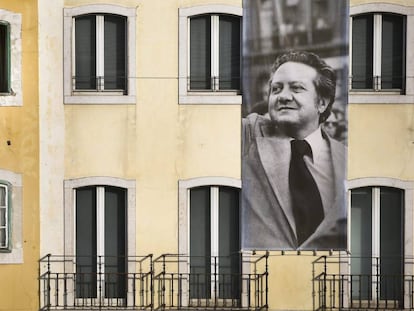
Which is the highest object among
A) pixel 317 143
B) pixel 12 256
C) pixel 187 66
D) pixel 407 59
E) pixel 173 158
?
pixel 407 59

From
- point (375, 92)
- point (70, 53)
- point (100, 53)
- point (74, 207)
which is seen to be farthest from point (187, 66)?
point (375, 92)

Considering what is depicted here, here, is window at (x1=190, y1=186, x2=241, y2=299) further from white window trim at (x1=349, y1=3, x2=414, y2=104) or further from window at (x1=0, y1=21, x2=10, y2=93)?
window at (x1=0, y1=21, x2=10, y2=93)

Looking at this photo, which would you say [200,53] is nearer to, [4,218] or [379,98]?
[379,98]

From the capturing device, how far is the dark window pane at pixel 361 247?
16172 mm

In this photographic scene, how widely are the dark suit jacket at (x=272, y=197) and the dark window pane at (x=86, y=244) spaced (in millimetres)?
2918

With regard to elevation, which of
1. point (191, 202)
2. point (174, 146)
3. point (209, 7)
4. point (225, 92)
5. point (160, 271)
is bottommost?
point (160, 271)

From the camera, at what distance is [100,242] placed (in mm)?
16312

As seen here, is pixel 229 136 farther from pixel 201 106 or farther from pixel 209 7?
pixel 209 7

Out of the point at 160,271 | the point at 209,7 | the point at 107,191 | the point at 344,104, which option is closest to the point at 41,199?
the point at 107,191

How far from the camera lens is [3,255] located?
52.3 feet

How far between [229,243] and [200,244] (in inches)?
21.7

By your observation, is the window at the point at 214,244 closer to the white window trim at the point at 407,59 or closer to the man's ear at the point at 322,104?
the man's ear at the point at 322,104

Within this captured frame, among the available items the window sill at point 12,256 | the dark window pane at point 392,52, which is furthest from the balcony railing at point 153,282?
the dark window pane at point 392,52

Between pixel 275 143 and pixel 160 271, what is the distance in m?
3.23
